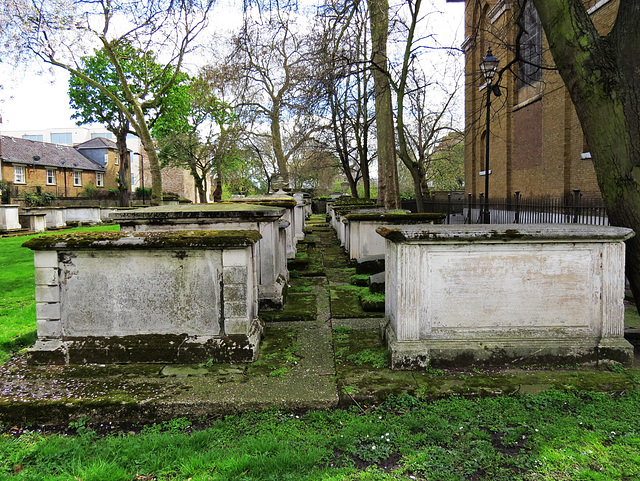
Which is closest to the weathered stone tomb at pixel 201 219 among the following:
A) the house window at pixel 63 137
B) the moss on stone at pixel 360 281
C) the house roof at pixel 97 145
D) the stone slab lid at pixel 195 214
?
the stone slab lid at pixel 195 214

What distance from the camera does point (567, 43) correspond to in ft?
15.3

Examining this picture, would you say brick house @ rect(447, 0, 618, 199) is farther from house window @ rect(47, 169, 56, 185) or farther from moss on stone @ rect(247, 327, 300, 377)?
house window @ rect(47, 169, 56, 185)

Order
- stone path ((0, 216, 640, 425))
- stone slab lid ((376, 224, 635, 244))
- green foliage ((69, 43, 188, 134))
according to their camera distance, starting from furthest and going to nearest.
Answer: green foliage ((69, 43, 188, 134)) < stone slab lid ((376, 224, 635, 244)) < stone path ((0, 216, 640, 425))

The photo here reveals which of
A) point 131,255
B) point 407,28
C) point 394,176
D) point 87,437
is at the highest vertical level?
point 407,28

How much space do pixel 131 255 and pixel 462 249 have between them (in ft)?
10.7

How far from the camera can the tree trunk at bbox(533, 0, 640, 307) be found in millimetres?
4500

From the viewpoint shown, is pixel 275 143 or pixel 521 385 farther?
pixel 275 143

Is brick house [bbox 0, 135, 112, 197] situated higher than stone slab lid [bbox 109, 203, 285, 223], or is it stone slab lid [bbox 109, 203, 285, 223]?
brick house [bbox 0, 135, 112, 197]

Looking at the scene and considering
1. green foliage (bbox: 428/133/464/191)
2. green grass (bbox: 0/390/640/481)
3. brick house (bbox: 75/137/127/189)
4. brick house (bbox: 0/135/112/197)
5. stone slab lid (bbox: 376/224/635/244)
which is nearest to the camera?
green grass (bbox: 0/390/640/481)

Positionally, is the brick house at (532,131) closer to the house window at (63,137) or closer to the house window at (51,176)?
the house window at (51,176)

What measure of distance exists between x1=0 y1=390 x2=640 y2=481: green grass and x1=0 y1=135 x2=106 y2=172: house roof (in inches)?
1792

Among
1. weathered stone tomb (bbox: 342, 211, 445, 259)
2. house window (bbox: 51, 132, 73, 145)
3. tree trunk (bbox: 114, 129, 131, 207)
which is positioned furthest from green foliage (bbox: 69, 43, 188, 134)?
house window (bbox: 51, 132, 73, 145)

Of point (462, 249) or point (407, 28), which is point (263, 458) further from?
point (407, 28)

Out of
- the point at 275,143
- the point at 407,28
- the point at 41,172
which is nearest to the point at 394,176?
the point at 407,28
